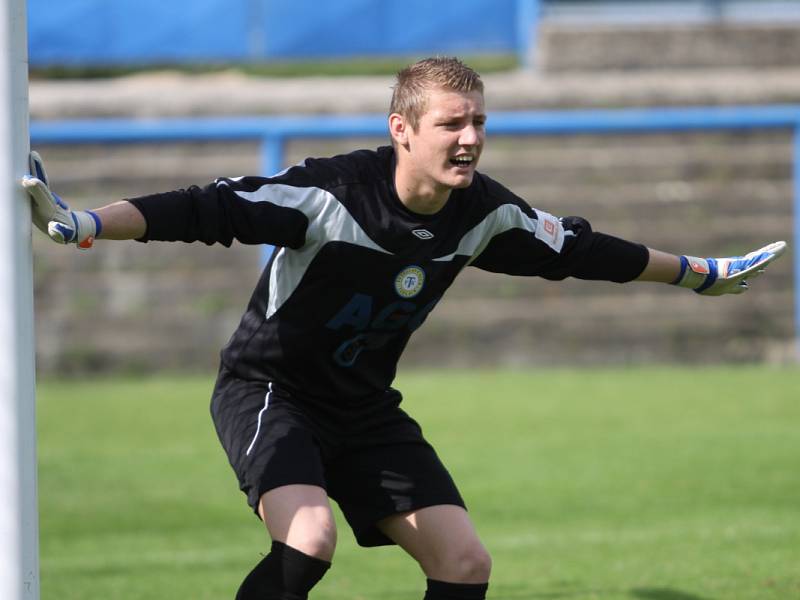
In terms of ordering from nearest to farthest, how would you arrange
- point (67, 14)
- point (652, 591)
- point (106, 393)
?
point (652, 591), point (106, 393), point (67, 14)

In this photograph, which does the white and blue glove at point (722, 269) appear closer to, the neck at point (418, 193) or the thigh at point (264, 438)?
the neck at point (418, 193)

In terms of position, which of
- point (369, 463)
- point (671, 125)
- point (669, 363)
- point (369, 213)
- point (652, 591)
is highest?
point (671, 125)

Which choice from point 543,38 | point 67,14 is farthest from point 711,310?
point 67,14

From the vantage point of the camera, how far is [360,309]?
4094mm

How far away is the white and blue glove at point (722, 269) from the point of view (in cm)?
463

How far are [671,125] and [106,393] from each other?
5802mm

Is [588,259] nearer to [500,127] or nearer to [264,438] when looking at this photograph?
[264,438]

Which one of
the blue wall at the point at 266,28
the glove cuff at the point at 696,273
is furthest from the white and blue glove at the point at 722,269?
the blue wall at the point at 266,28

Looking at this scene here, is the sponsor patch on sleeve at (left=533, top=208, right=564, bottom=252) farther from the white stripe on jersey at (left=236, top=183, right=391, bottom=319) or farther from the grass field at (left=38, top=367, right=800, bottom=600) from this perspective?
the grass field at (left=38, top=367, right=800, bottom=600)

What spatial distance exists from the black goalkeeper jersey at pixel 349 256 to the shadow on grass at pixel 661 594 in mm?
1589

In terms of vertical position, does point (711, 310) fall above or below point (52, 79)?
below

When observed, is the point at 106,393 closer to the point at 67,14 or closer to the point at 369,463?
the point at 67,14

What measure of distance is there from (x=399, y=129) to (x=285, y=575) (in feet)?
4.57

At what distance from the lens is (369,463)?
13.6ft
